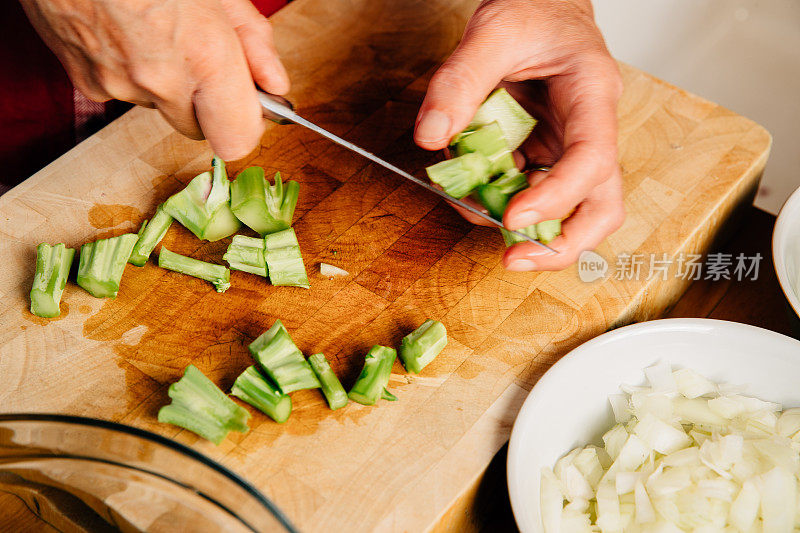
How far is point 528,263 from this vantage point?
120cm

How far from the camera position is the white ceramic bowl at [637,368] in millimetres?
1059

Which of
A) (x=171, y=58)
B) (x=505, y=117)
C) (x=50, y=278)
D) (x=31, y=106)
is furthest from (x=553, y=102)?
(x=31, y=106)

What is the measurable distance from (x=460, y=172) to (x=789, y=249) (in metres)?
0.53

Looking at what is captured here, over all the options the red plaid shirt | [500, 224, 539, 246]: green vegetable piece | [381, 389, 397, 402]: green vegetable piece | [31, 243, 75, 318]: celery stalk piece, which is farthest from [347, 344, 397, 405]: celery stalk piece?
the red plaid shirt

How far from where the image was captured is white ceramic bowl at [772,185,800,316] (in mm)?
1096

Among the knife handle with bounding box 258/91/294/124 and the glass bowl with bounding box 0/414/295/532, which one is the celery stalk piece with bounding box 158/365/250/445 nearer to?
the glass bowl with bounding box 0/414/295/532

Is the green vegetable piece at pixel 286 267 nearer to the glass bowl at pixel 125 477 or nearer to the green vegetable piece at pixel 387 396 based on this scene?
the green vegetable piece at pixel 387 396

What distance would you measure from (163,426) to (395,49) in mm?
947

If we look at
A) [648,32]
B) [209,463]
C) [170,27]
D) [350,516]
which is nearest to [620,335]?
[350,516]

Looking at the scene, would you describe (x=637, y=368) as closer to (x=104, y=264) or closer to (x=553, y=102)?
(x=553, y=102)

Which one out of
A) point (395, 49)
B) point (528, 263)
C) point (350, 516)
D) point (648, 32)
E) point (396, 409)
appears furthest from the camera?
point (648, 32)

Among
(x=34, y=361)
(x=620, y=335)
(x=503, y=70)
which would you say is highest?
(x=503, y=70)

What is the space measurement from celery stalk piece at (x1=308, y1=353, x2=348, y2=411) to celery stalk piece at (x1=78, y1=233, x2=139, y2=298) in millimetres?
356

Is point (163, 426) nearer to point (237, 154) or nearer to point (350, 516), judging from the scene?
point (350, 516)
